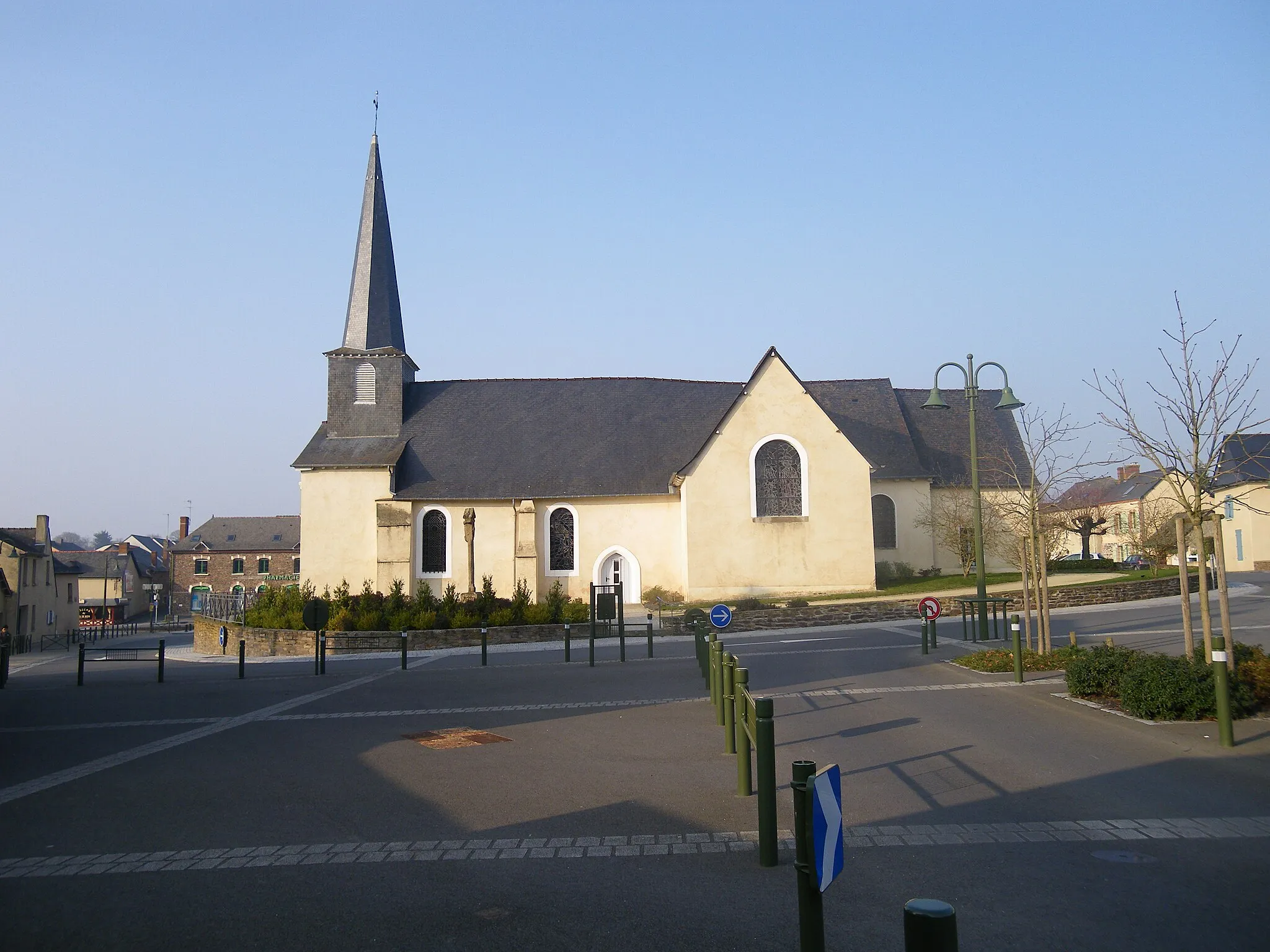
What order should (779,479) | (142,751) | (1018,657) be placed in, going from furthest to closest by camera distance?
(779,479)
(1018,657)
(142,751)

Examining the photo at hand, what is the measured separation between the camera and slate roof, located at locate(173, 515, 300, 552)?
274ft

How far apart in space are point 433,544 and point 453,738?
25.4 metres

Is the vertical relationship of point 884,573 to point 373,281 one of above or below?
below

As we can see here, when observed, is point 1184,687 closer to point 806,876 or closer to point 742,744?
point 742,744

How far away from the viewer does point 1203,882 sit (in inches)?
219

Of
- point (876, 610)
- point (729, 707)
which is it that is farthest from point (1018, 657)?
point (876, 610)

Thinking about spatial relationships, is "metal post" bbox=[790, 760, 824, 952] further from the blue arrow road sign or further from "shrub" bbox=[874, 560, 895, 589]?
"shrub" bbox=[874, 560, 895, 589]

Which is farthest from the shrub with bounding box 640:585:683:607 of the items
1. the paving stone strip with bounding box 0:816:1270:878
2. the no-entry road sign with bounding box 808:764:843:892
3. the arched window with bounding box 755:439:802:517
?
the no-entry road sign with bounding box 808:764:843:892

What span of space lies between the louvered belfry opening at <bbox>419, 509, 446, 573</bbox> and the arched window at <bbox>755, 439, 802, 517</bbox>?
11755mm

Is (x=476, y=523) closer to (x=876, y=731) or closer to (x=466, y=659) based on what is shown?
(x=466, y=659)

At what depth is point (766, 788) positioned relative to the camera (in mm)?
6047

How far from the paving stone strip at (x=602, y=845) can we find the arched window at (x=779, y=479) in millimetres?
27322

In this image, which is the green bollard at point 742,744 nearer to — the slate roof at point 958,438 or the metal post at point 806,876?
the metal post at point 806,876

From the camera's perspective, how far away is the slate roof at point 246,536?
83.4 meters
